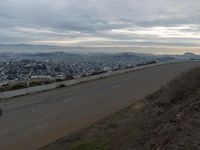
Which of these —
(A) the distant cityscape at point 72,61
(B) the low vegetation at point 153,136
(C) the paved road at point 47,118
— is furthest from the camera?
(A) the distant cityscape at point 72,61

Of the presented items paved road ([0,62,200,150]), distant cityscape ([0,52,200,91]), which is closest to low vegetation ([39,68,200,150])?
paved road ([0,62,200,150])

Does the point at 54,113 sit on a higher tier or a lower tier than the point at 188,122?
lower

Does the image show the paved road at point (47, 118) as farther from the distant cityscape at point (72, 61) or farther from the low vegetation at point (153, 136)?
the distant cityscape at point (72, 61)

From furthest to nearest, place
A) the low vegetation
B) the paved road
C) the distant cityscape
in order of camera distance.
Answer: the distant cityscape
the paved road
the low vegetation

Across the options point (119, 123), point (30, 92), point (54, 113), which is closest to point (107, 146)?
point (119, 123)

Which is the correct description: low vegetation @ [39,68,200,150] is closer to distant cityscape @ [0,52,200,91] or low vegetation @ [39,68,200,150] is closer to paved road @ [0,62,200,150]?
paved road @ [0,62,200,150]

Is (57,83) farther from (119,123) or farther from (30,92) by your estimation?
(119,123)

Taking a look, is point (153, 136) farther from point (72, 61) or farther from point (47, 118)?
point (72, 61)

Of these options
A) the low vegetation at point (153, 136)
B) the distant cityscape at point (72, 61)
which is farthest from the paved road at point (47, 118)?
the distant cityscape at point (72, 61)

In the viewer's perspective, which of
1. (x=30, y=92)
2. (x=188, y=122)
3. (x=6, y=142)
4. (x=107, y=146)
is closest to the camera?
(x=188, y=122)

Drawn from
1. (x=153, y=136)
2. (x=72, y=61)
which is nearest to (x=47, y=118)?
(x=153, y=136)

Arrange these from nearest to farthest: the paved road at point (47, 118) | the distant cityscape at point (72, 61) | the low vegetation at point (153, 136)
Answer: the low vegetation at point (153, 136)
the paved road at point (47, 118)
the distant cityscape at point (72, 61)
